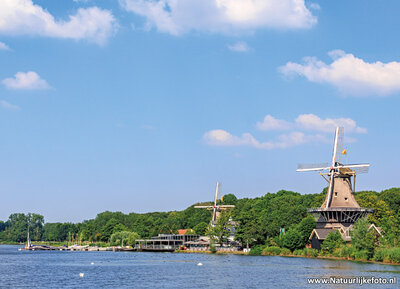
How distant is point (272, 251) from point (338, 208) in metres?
16.3

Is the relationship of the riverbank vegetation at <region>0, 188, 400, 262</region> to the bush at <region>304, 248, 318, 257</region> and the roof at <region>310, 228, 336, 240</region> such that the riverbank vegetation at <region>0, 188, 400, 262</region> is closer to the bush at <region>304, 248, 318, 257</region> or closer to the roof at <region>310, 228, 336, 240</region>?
the bush at <region>304, 248, 318, 257</region>

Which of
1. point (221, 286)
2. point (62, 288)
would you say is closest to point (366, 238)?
point (221, 286)

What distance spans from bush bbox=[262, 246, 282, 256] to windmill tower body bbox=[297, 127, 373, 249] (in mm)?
8226

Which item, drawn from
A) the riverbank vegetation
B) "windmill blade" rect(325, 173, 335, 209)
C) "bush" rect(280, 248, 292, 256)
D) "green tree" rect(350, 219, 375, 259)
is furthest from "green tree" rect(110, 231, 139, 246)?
"green tree" rect(350, 219, 375, 259)

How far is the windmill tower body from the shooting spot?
88938mm

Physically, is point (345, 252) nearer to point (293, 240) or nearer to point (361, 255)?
point (361, 255)

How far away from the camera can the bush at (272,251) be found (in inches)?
3797

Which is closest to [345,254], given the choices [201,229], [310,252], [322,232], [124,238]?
[310,252]

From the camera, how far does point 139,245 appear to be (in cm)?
14662

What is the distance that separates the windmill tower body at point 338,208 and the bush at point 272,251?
27.0ft

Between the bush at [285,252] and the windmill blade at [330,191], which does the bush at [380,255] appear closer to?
the windmill blade at [330,191]

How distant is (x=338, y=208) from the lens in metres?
89.4

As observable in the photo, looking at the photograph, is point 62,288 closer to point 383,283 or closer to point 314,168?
point 383,283

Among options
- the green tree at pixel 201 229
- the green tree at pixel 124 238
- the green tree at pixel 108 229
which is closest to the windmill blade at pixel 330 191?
the green tree at pixel 201 229
